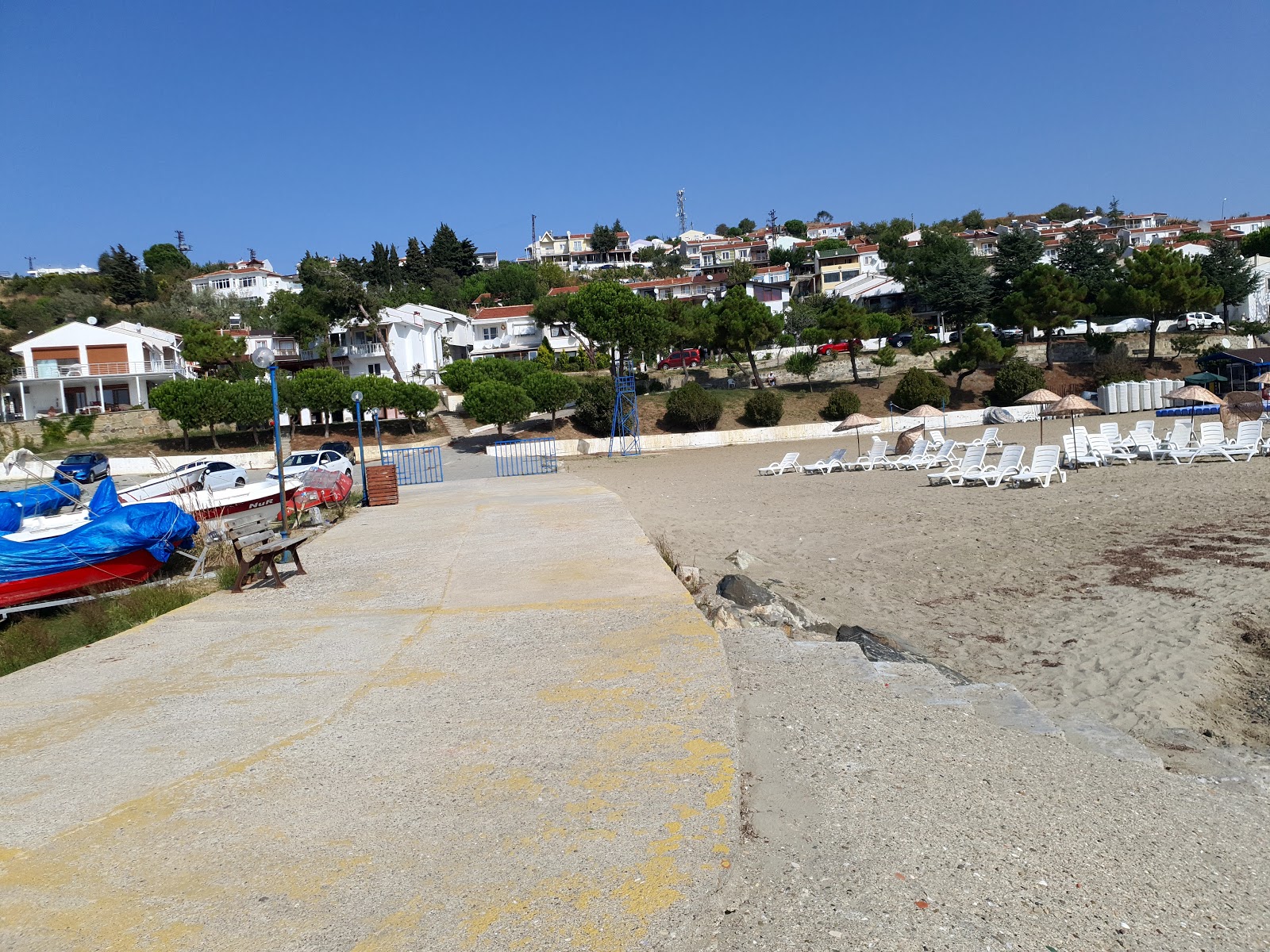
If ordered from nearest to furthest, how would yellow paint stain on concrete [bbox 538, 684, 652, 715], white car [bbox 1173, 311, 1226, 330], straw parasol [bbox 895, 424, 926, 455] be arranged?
yellow paint stain on concrete [bbox 538, 684, 652, 715] < straw parasol [bbox 895, 424, 926, 455] < white car [bbox 1173, 311, 1226, 330]

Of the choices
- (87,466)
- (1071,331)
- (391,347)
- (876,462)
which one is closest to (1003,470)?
(876,462)

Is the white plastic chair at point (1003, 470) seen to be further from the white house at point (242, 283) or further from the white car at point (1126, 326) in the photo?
the white house at point (242, 283)

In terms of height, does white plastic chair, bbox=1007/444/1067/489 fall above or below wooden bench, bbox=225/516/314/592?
below

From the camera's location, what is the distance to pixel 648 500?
2139 cm

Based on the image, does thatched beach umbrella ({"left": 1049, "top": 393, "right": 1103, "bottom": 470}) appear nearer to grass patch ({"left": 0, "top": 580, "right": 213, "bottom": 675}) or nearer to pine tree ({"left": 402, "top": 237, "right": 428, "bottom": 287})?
grass patch ({"left": 0, "top": 580, "right": 213, "bottom": 675})

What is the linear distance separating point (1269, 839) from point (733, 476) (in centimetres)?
2354

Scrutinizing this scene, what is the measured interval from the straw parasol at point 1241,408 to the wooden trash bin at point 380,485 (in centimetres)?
2682

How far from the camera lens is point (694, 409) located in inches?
1759

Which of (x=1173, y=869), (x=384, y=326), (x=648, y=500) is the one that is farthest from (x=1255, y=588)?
(x=384, y=326)

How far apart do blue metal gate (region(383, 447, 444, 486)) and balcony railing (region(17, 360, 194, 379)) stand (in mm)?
27911

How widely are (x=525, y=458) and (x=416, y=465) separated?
435cm

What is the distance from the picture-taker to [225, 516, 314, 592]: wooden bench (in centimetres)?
982

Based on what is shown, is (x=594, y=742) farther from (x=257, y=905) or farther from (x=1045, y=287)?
(x=1045, y=287)

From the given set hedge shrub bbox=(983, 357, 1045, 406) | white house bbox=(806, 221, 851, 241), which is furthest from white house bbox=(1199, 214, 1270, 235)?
hedge shrub bbox=(983, 357, 1045, 406)
